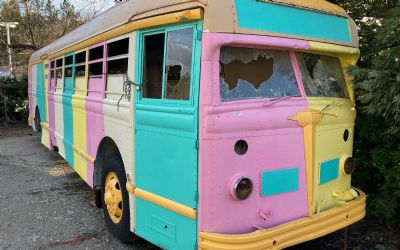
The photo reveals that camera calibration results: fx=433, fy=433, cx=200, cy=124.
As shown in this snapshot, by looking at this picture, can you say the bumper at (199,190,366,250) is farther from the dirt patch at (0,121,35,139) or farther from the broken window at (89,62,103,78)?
the dirt patch at (0,121,35,139)

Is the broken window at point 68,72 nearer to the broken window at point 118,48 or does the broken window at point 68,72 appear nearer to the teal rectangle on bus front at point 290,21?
the broken window at point 118,48

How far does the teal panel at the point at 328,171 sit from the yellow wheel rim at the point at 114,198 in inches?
74.5

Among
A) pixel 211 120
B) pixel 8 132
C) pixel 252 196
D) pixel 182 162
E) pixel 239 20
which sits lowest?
pixel 8 132

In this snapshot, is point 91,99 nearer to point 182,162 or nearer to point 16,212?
point 16,212

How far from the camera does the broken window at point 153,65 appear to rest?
11.3 feet

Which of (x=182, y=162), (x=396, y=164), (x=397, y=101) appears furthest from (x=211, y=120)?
(x=396, y=164)

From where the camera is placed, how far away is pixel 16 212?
5.50 meters

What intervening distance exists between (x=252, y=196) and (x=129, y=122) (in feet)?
4.39

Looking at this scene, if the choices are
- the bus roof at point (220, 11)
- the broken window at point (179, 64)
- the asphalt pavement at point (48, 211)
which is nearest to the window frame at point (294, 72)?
the bus roof at point (220, 11)

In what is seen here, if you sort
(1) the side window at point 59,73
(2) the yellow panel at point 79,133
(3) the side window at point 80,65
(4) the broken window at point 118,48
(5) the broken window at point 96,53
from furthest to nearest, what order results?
(1) the side window at point 59,73 → (2) the yellow panel at point 79,133 → (3) the side window at point 80,65 → (5) the broken window at point 96,53 → (4) the broken window at point 118,48

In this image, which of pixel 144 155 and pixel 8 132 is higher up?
pixel 144 155

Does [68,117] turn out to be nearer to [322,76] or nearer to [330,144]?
[322,76]

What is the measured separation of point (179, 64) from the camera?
323cm

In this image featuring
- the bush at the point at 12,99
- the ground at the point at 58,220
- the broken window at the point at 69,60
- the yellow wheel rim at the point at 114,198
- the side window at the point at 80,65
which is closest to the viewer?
the yellow wheel rim at the point at 114,198
